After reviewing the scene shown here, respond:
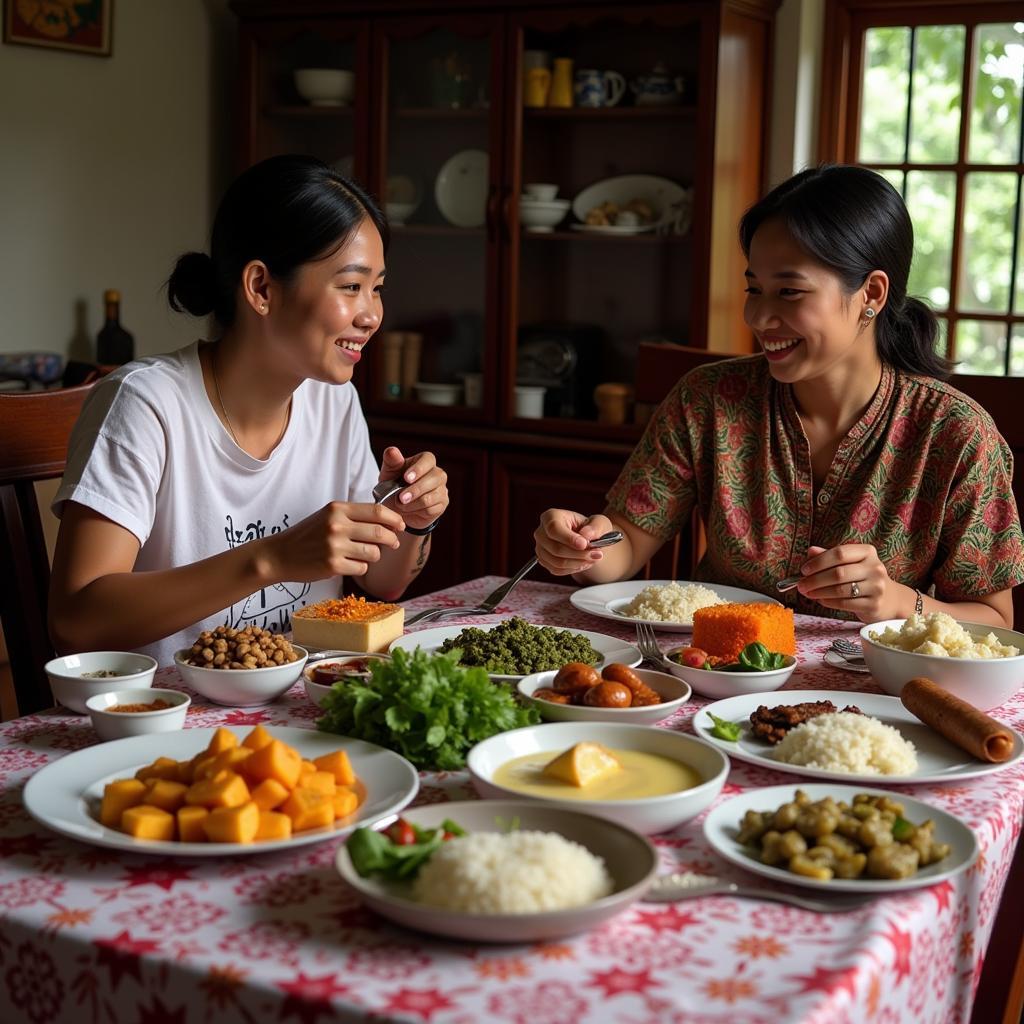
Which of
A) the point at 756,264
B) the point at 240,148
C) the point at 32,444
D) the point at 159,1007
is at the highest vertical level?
the point at 240,148

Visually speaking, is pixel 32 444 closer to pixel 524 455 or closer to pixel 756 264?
pixel 756 264

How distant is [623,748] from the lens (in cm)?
129

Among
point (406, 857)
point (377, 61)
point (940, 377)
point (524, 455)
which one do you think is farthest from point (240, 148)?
point (406, 857)

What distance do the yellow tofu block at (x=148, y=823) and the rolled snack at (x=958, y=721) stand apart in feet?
2.55

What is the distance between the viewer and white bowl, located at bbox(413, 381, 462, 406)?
4.22 meters

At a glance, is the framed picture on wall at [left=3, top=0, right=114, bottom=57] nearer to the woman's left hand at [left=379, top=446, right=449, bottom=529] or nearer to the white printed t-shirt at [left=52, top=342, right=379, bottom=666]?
the white printed t-shirt at [left=52, top=342, right=379, bottom=666]

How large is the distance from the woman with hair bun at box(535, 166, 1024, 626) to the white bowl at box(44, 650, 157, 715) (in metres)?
0.71

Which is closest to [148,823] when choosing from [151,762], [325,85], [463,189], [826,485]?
[151,762]

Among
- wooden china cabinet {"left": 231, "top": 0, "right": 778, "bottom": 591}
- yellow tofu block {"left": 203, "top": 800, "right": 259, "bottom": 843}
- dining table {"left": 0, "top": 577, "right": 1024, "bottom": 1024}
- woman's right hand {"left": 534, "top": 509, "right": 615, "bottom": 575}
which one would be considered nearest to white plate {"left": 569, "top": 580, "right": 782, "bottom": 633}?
woman's right hand {"left": 534, "top": 509, "right": 615, "bottom": 575}

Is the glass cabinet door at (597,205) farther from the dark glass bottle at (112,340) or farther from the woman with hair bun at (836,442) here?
the woman with hair bun at (836,442)

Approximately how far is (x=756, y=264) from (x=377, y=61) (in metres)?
2.41

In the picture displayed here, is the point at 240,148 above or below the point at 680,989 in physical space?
above

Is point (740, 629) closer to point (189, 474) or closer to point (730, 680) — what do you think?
point (730, 680)

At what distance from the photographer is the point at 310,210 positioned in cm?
195
